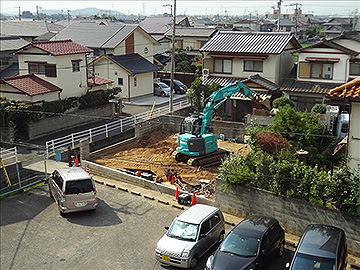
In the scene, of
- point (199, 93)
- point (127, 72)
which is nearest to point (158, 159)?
point (199, 93)

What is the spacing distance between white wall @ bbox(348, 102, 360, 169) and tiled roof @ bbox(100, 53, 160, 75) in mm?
27764

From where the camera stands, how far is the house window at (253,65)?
33.7 m

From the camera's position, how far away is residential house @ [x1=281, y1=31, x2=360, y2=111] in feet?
101

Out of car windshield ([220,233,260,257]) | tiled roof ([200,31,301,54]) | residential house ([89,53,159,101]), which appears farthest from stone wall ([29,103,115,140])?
car windshield ([220,233,260,257])

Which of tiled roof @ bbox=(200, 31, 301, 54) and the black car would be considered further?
tiled roof @ bbox=(200, 31, 301, 54)

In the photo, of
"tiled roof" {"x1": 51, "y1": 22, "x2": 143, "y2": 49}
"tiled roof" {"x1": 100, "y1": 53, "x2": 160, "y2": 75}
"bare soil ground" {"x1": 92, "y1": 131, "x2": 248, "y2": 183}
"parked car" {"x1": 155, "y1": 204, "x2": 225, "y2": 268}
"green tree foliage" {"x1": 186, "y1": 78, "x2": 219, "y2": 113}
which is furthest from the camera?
"tiled roof" {"x1": 51, "y1": 22, "x2": 143, "y2": 49}

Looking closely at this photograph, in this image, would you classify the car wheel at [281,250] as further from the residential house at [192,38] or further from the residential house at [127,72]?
the residential house at [192,38]

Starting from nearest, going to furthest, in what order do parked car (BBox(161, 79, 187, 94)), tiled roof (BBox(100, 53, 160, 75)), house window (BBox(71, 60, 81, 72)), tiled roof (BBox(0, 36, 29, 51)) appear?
house window (BBox(71, 60, 81, 72)), tiled roof (BBox(0, 36, 29, 51)), tiled roof (BBox(100, 53, 160, 75)), parked car (BBox(161, 79, 187, 94))

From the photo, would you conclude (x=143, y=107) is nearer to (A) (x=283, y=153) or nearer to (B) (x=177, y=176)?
(B) (x=177, y=176)

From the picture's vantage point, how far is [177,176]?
20594 mm

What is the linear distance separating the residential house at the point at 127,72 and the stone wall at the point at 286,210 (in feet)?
81.9

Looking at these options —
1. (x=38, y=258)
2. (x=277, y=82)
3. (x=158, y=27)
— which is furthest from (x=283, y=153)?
(x=158, y=27)

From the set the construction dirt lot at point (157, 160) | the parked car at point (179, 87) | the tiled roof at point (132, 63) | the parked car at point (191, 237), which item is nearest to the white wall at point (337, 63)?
the construction dirt lot at point (157, 160)

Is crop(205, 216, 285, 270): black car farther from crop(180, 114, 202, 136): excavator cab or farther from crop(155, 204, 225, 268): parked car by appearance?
crop(180, 114, 202, 136): excavator cab
